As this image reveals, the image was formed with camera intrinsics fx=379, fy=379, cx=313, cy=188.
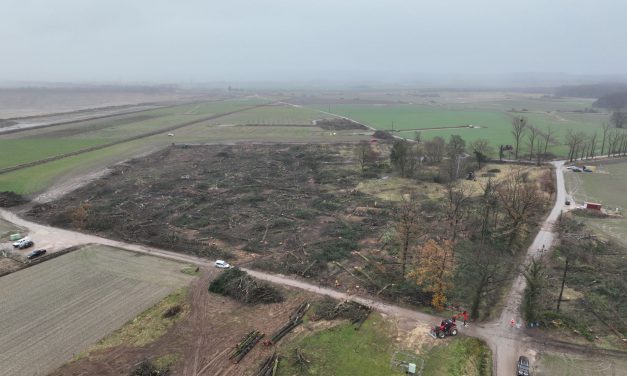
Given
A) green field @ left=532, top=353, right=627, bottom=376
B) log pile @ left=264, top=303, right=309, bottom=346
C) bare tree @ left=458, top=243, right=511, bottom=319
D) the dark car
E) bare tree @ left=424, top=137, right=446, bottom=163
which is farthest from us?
bare tree @ left=424, top=137, right=446, bottom=163

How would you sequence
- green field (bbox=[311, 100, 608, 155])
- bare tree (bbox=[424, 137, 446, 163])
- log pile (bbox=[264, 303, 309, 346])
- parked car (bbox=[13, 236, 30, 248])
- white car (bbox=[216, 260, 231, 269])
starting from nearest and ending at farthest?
log pile (bbox=[264, 303, 309, 346]) → white car (bbox=[216, 260, 231, 269]) → parked car (bbox=[13, 236, 30, 248]) → bare tree (bbox=[424, 137, 446, 163]) → green field (bbox=[311, 100, 608, 155])

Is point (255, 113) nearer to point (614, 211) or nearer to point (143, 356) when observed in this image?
point (614, 211)

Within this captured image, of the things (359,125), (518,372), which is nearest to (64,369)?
(518,372)

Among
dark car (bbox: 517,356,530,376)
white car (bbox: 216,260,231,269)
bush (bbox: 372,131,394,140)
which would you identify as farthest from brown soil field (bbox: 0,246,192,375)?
bush (bbox: 372,131,394,140)

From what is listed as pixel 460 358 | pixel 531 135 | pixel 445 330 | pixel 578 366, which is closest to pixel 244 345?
pixel 445 330

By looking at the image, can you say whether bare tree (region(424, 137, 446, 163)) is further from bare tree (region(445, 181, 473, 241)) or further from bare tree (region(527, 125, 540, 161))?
bare tree (region(527, 125, 540, 161))

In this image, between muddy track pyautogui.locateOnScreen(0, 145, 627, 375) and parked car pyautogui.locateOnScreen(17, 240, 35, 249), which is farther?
parked car pyautogui.locateOnScreen(17, 240, 35, 249)

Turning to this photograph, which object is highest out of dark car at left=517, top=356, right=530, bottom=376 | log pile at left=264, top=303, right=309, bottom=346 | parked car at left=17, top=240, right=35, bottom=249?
parked car at left=17, top=240, right=35, bottom=249

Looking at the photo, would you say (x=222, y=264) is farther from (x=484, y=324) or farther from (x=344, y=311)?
(x=484, y=324)
